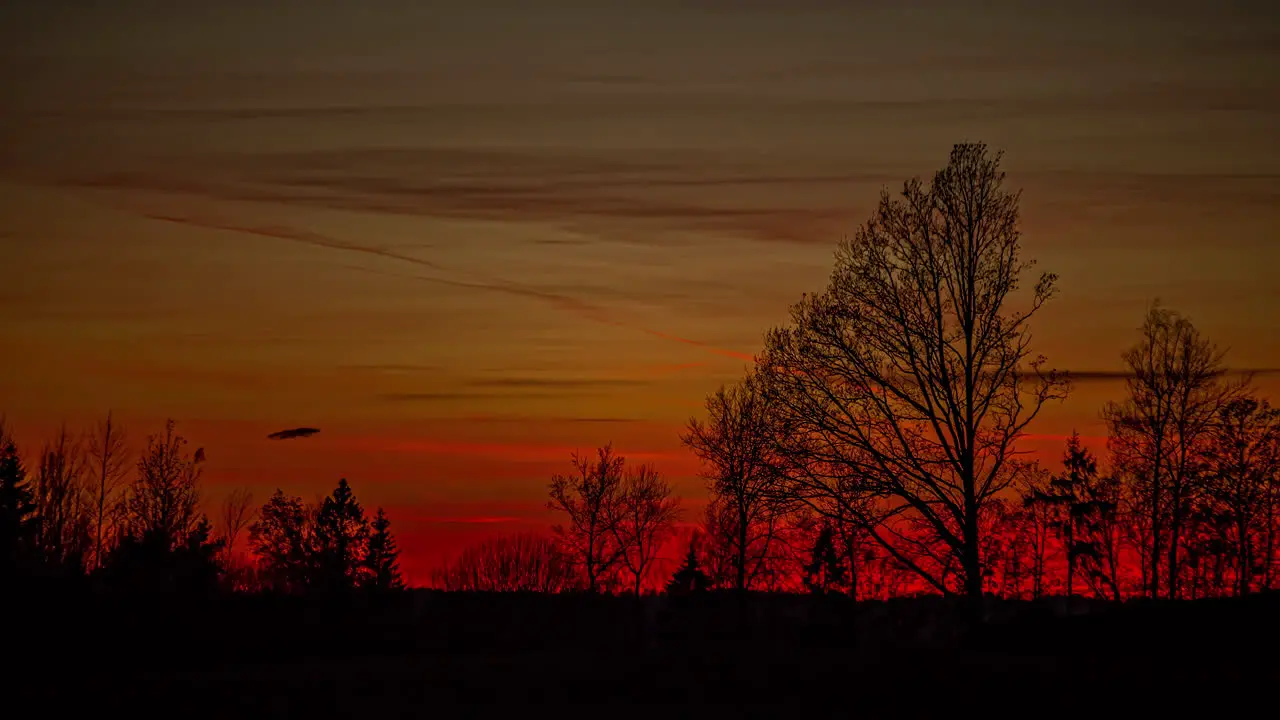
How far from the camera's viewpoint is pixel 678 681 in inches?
977

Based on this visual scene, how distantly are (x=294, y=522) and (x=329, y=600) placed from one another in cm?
6488

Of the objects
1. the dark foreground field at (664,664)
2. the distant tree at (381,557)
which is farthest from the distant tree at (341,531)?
the dark foreground field at (664,664)

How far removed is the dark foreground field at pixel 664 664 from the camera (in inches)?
834

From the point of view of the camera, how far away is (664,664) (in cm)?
2809

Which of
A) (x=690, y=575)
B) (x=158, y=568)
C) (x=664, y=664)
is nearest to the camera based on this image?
(x=664, y=664)

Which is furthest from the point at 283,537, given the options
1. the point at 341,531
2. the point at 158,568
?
the point at 158,568

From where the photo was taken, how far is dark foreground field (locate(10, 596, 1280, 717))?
21.2 meters

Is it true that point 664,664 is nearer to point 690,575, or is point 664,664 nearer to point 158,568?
point 158,568

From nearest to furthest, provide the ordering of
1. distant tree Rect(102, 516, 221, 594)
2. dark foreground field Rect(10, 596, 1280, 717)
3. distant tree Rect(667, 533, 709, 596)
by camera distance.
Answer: dark foreground field Rect(10, 596, 1280, 717)
distant tree Rect(102, 516, 221, 594)
distant tree Rect(667, 533, 709, 596)

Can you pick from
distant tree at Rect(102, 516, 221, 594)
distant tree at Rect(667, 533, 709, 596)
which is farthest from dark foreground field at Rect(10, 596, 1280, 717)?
distant tree at Rect(667, 533, 709, 596)

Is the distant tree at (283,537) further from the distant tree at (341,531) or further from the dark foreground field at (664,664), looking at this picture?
the dark foreground field at (664,664)

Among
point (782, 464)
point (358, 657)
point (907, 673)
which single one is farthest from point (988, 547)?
point (358, 657)

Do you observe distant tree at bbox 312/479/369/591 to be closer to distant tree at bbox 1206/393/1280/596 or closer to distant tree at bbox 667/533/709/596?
distant tree at bbox 667/533/709/596

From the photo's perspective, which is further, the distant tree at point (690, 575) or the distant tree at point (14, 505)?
the distant tree at point (690, 575)
